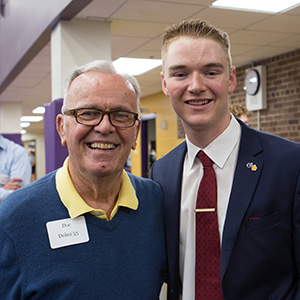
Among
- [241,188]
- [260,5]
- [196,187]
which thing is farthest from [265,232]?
[260,5]

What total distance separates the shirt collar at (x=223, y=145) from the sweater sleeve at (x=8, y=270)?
803 millimetres

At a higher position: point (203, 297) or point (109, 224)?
point (109, 224)

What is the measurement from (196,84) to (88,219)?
2.17 ft

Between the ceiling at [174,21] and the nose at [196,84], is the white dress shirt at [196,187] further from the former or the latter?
the ceiling at [174,21]

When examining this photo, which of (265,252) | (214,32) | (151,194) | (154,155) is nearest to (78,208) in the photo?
(151,194)

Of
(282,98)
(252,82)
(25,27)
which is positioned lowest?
(282,98)

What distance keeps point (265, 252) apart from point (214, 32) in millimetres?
880

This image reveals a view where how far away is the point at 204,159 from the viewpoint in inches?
64.3

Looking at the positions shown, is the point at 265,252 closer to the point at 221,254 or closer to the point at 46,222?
the point at 221,254

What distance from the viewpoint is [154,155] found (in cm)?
1095

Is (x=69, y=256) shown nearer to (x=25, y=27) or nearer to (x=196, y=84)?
(x=196, y=84)

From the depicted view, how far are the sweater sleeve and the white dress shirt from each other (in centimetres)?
65

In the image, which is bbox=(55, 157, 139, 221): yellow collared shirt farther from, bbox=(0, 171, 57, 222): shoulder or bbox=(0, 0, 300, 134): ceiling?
bbox=(0, 0, 300, 134): ceiling

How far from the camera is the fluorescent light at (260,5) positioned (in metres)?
3.91
